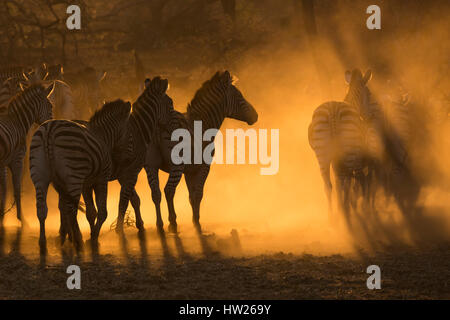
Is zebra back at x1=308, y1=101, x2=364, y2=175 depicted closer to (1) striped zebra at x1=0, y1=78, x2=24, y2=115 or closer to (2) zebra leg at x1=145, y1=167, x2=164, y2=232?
(2) zebra leg at x1=145, y1=167, x2=164, y2=232

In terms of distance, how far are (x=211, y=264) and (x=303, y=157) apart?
36.8ft

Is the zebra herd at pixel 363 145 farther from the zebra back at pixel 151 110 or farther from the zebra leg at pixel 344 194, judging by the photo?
the zebra back at pixel 151 110

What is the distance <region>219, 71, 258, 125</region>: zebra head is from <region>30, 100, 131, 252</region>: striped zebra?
10.1ft

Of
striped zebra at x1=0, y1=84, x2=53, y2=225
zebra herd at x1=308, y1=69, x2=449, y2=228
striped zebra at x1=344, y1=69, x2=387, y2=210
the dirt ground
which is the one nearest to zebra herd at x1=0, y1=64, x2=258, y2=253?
striped zebra at x1=0, y1=84, x2=53, y2=225

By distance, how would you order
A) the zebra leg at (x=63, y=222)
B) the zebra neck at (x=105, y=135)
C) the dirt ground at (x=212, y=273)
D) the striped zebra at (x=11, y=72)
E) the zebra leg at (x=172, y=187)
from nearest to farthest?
the dirt ground at (x=212, y=273) → the zebra leg at (x=63, y=222) → the zebra neck at (x=105, y=135) → the zebra leg at (x=172, y=187) → the striped zebra at (x=11, y=72)

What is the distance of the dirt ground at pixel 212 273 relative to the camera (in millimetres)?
9078

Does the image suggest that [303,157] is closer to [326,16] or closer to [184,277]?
[326,16]

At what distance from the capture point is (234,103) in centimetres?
1448

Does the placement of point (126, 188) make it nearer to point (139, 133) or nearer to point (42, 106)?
point (139, 133)

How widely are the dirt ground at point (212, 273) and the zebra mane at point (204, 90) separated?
9.26ft

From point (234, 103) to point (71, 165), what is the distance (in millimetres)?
4404

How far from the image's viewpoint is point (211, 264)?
10.6m

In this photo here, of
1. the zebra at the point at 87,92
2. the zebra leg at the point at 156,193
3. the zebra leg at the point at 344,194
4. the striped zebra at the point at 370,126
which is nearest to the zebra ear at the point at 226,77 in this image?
the zebra leg at the point at 156,193

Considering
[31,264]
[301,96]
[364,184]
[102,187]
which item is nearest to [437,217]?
[364,184]
